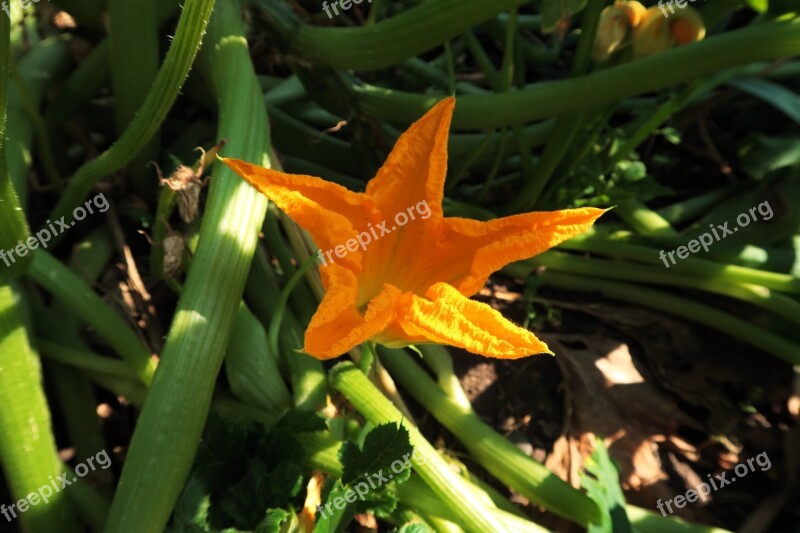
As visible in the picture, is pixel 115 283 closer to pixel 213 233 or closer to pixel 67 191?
pixel 67 191

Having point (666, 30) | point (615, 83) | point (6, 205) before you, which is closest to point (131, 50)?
point (6, 205)

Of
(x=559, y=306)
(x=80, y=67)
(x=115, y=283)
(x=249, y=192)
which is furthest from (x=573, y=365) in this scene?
(x=80, y=67)

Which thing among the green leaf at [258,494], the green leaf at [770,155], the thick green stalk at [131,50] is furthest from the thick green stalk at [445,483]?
the green leaf at [770,155]

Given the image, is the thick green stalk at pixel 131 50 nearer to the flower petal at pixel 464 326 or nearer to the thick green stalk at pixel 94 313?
the thick green stalk at pixel 94 313

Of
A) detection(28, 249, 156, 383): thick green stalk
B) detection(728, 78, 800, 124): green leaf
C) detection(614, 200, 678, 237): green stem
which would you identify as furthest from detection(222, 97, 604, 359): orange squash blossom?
detection(728, 78, 800, 124): green leaf

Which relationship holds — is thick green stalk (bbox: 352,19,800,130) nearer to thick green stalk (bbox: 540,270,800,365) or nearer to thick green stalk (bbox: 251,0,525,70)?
thick green stalk (bbox: 251,0,525,70)
